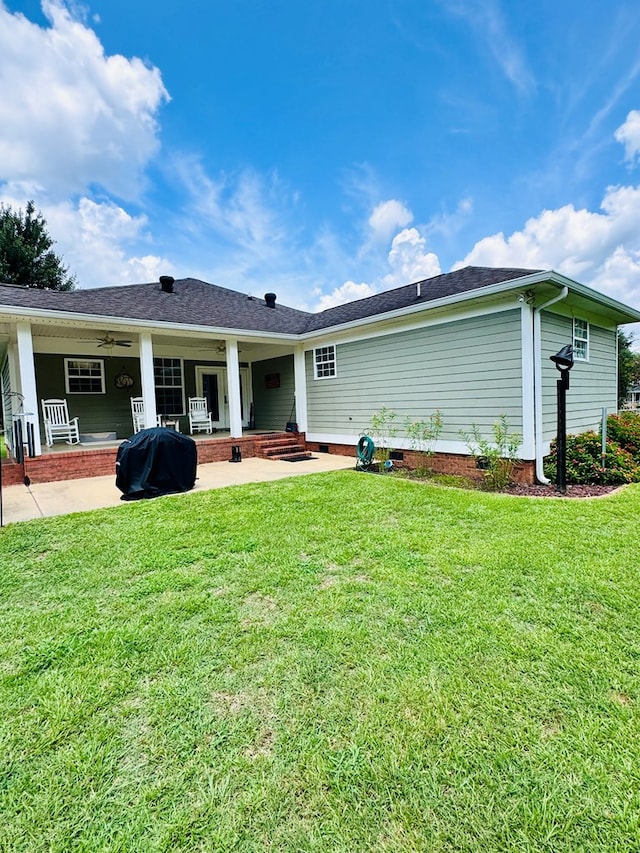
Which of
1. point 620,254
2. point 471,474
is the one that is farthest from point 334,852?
point 620,254

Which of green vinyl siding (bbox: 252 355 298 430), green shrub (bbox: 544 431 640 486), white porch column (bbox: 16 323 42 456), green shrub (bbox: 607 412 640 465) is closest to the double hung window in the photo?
green vinyl siding (bbox: 252 355 298 430)

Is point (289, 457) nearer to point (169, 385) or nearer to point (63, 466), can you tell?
point (63, 466)

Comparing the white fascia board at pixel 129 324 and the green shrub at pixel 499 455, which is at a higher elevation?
the white fascia board at pixel 129 324

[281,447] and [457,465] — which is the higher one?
[281,447]

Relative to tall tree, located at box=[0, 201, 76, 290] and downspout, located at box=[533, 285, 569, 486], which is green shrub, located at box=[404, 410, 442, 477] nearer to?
downspout, located at box=[533, 285, 569, 486]

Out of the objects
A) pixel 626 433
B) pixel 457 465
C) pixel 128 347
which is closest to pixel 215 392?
pixel 128 347

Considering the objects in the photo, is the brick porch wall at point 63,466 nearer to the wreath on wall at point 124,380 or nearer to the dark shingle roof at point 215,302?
the dark shingle roof at point 215,302

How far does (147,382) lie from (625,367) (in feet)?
76.0

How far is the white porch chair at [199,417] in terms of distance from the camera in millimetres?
11500

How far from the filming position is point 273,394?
1312 cm

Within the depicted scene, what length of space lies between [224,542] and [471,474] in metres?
5.00

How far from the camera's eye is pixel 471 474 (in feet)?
24.1

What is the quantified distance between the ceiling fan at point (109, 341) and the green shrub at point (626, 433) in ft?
39.8

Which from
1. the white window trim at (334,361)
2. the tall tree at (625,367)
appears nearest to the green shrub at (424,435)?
the white window trim at (334,361)
